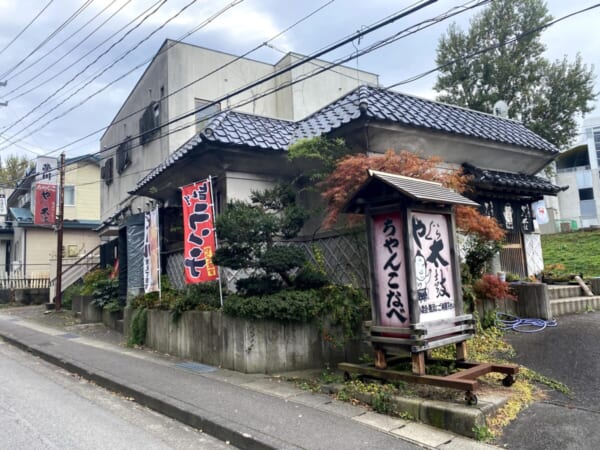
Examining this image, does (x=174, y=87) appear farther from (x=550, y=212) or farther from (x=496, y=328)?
(x=550, y=212)

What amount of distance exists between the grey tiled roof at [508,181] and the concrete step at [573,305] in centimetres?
289

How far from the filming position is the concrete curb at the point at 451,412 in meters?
4.54

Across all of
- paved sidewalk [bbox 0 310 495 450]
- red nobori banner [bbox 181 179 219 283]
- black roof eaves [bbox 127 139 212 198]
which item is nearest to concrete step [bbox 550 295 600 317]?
paved sidewalk [bbox 0 310 495 450]

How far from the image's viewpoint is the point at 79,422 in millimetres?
5555

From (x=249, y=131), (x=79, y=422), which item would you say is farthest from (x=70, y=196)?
(x=79, y=422)

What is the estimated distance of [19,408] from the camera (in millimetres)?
6062

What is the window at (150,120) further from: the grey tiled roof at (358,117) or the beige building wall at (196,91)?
the grey tiled roof at (358,117)

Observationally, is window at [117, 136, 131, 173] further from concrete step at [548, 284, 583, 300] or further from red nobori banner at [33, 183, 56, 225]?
concrete step at [548, 284, 583, 300]

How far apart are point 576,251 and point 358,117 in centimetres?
1405

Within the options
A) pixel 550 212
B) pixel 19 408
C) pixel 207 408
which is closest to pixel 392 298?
pixel 207 408

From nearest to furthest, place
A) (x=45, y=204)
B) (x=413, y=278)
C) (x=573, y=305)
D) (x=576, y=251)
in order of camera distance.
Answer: (x=413, y=278) < (x=573, y=305) < (x=576, y=251) < (x=45, y=204)

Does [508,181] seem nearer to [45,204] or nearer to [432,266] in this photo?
[432,266]

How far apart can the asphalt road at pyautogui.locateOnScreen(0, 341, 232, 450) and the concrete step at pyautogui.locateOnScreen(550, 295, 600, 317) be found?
7829 mm

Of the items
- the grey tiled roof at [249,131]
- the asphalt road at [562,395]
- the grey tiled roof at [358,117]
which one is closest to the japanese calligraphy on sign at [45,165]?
the grey tiled roof at [358,117]
